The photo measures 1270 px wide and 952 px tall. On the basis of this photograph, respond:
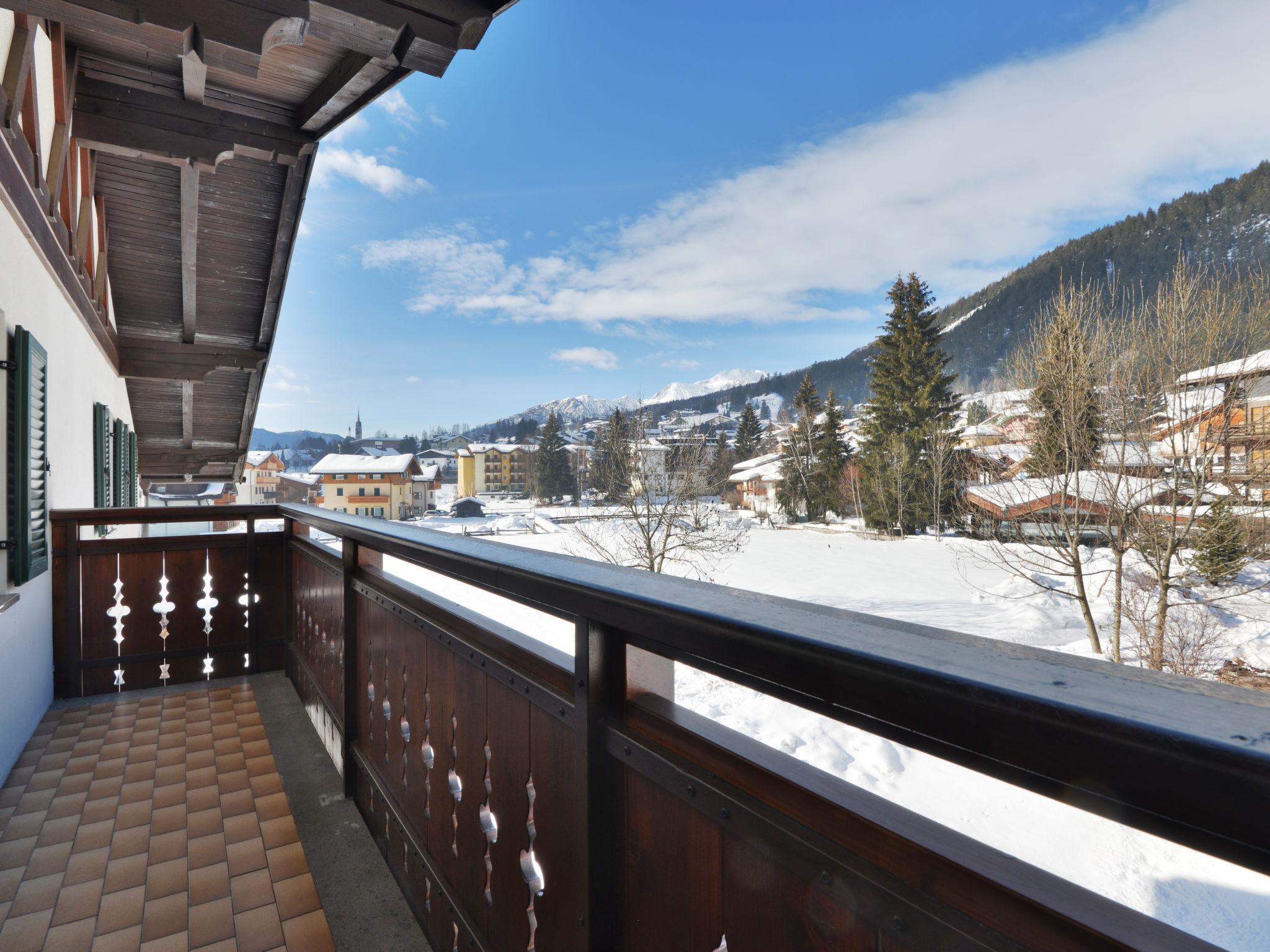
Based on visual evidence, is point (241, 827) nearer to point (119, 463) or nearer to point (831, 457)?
point (119, 463)

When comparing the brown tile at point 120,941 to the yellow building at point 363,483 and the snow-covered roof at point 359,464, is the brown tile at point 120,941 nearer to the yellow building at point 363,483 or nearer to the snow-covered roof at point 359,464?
the yellow building at point 363,483

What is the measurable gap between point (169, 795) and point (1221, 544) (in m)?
11.6

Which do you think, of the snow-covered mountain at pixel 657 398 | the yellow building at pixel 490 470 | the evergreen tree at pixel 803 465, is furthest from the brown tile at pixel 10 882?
the snow-covered mountain at pixel 657 398

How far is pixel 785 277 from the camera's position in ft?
234

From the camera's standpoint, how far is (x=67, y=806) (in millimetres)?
2381

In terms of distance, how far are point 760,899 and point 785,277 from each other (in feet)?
249

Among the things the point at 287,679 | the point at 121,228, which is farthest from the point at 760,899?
the point at 121,228

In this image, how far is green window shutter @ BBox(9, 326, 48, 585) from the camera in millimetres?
2830

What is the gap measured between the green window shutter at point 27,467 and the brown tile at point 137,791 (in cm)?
101

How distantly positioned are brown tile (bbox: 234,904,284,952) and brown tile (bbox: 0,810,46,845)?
36.2 inches

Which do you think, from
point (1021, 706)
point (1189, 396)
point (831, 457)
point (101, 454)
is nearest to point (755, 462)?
point (831, 457)

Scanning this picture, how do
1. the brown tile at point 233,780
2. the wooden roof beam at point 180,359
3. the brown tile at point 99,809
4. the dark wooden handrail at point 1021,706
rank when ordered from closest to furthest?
the dark wooden handrail at point 1021,706 < the brown tile at point 99,809 < the brown tile at point 233,780 < the wooden roof beam at point 180,359

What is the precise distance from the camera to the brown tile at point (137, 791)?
7.98 ft

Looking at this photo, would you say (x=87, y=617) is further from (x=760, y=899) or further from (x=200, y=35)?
(x=760, y=899)
